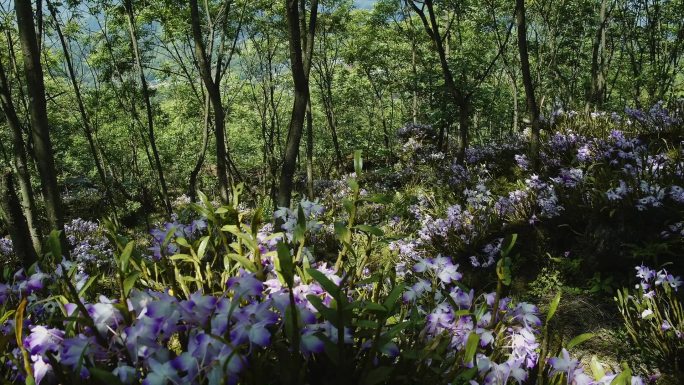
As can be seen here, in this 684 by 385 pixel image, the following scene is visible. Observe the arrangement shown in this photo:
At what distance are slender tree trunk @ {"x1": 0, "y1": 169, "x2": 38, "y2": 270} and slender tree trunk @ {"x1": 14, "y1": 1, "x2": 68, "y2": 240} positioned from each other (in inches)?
11.2

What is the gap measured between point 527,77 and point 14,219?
5461 mm

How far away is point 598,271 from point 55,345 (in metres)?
4.03

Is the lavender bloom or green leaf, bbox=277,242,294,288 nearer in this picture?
green leaf, bbox=277,242,294,288

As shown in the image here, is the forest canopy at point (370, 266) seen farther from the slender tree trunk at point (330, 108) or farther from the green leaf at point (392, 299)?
the slender tree trunk at point (330, 108)

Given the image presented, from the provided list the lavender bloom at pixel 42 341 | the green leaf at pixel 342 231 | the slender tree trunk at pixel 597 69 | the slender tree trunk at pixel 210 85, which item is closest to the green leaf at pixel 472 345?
the green leaf at pixel 342 231

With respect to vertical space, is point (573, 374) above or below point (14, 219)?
below

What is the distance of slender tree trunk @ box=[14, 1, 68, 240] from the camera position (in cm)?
279

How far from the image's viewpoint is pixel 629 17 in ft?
48.8

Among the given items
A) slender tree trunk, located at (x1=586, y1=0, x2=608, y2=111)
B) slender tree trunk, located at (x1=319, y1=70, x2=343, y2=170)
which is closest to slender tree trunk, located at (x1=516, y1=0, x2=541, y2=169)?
slender tree trunk, located at (x1=586, y1=0, x2=608, y2=111)

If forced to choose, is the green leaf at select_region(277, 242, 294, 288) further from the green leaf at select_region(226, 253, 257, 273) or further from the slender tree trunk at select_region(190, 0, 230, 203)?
the slender tree trunk at select_region(190, 0, 230, 203)

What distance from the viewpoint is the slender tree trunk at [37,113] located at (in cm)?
279

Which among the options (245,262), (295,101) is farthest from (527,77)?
(245,262)

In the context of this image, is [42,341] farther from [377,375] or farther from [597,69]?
[597,69]

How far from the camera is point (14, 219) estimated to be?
7.92 ft
